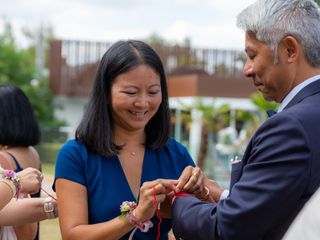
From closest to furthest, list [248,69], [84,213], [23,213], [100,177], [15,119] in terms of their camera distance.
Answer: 1. [248,69]
2. [84,213]
3. [100,177]
4. [23,213]
5. [15,119]

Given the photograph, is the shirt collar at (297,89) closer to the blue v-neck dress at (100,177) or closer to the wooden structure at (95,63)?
the blue v-neck dress at (100,177)

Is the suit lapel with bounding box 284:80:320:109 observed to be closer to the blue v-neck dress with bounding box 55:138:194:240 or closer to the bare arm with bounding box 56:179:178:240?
the bare arm with bounding box 56:179:178:240

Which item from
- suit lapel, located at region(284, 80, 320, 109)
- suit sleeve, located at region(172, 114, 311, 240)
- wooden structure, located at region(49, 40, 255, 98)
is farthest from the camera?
wooden structure, located at region(49, 40, 255, 98)

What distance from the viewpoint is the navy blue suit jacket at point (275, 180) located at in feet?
6.61

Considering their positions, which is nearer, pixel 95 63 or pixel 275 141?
pixel 275 141

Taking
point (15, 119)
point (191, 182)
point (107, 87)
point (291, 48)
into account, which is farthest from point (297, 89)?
point (15, 119)

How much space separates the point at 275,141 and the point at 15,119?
→ 210 centimetres

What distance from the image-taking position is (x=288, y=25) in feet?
7.25

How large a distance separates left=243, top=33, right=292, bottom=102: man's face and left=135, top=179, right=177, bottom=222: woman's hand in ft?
1.80

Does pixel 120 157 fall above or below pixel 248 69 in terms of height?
below

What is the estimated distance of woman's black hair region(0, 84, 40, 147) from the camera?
3.70m

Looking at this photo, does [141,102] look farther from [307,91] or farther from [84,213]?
[307,91]

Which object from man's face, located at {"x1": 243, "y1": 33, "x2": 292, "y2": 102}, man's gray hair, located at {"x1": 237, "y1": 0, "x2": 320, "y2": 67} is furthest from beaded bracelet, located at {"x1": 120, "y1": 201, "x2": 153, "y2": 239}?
man's gray hair, located at {"x1": 237, "y1": 0, "x2": 320, "y2": 67}

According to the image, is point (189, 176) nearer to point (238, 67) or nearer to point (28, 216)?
point (28, 216)
